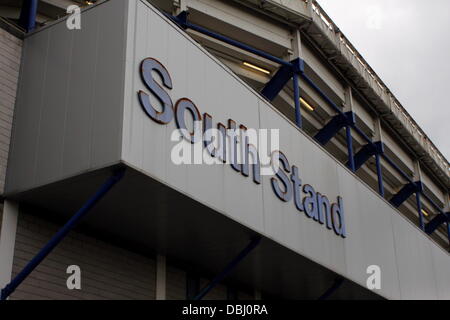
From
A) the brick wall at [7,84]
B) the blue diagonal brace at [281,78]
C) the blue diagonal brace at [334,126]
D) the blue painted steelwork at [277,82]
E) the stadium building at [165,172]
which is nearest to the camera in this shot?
the stadium building at [165,172]

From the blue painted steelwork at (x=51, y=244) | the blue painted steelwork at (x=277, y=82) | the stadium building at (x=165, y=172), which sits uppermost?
the blue painted steelwork at (x=277, y=82)

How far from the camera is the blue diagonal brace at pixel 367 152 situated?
75.3ft

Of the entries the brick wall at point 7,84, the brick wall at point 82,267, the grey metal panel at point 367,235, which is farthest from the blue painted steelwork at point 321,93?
the brick wall at point 7,84

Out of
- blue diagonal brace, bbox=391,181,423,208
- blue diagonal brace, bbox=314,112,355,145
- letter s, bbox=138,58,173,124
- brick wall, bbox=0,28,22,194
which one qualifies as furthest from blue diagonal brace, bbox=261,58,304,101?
blue diagonal brace, bbox=391,181,423,208

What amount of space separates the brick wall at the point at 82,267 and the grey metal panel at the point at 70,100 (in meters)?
0.90

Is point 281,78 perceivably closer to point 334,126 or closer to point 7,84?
point 334,126

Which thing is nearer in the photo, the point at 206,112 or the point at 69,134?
the point at 69,134

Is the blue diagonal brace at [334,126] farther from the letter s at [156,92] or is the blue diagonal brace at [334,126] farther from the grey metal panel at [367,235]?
the letter s at [156,92]

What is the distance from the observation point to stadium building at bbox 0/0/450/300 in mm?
10398

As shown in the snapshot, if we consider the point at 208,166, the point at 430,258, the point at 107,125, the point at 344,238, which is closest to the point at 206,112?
the point at 208,166
